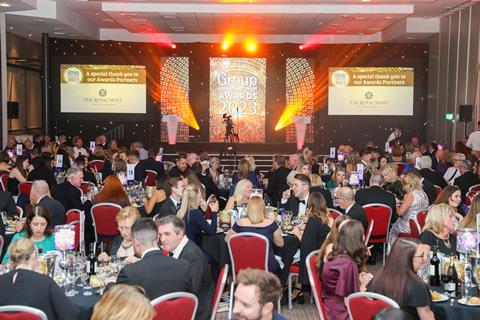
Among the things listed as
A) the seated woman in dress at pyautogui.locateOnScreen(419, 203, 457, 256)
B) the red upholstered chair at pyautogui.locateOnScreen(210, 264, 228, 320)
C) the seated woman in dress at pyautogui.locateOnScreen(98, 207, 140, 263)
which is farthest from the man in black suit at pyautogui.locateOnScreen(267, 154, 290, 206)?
the red upholstered chair at pyautogui.locateOnScreen(210, 264, 228, 320)

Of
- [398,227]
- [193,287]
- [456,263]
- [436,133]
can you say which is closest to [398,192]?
[398,227]

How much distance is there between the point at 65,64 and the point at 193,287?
18956mm

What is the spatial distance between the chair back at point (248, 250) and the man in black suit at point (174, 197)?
38.0 inches

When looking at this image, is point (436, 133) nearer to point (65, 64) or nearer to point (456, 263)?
point (65, 64)

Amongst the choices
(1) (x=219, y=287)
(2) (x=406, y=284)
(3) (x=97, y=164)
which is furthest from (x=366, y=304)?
(3) (x=97, y=164)

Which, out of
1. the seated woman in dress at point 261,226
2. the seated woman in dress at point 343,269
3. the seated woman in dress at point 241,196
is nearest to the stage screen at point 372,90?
the seated woman in dress at point 241,196

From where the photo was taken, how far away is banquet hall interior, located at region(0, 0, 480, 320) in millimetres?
4977

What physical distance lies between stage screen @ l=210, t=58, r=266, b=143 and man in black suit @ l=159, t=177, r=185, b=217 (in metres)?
16.9

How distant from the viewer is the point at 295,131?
24938 mm

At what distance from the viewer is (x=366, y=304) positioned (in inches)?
183

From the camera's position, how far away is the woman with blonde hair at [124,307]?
327 centimetres

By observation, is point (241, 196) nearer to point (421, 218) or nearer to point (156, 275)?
point (421, 218)

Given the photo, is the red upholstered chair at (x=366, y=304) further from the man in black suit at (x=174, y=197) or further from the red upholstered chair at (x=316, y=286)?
the man in black suit at (x=174, y=197)

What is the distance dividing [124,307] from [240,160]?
9989 mm
